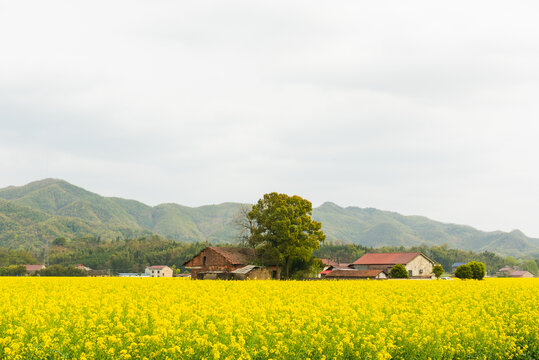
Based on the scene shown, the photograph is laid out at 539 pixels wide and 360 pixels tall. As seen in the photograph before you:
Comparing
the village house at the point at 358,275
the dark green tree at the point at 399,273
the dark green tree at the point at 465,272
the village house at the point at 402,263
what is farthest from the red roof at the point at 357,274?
the dark green tree at the point at 465,272

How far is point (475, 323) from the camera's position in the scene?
53.2 feet

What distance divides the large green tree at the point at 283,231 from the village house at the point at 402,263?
106ft

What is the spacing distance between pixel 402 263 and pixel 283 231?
1457 inches

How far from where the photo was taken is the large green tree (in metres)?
66.3

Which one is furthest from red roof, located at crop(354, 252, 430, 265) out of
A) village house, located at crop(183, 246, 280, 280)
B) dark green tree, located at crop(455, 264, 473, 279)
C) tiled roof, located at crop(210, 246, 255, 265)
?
village house, located at crop(183, 246, 280, 280)

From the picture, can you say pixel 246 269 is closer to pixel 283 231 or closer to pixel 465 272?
pixel 283 231

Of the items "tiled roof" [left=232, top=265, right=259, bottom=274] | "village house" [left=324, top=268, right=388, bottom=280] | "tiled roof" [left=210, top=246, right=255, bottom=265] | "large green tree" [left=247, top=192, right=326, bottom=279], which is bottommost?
"village house" [left=324, top=268, right=388, bottom=280]

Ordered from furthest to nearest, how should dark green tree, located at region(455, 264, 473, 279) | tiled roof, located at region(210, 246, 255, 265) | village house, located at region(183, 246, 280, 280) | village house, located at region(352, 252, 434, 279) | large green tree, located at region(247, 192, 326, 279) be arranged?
1. village house, located at region(352, 252, 434, 279)
2. tiled roof, located at region(210, 246, 255, 265)
3. large green tree, located at region(247, 192, 326, 279)
4. village house, located at region(183, 246, 280, 280)
5. dark green tree, located at region(455, 264, 473, 279)

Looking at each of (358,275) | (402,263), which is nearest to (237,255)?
(358,275)

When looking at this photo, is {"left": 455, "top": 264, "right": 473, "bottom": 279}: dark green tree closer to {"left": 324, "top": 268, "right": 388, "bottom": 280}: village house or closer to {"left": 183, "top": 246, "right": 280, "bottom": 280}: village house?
{"left": 324, "top": 268, "right": 388, "bottom": 280}: village house

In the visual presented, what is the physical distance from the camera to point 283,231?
6638 centimetres

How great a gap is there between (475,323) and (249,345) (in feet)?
27.7

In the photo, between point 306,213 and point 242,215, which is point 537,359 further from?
point 242,215

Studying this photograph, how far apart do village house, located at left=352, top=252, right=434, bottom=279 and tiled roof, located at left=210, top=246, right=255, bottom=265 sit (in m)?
34.1
